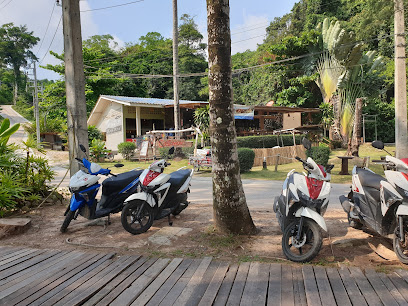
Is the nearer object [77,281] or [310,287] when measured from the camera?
[310,287]

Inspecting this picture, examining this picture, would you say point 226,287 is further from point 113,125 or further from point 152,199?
point 113,125

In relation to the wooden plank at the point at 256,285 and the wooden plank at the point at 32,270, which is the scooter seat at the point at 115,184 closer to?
the wooden plank at the point at 32,270

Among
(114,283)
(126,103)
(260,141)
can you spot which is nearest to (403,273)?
(114,283)

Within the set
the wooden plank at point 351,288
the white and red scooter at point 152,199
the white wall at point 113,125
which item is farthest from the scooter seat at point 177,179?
the white wall at point 113,125

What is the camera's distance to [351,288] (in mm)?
2910

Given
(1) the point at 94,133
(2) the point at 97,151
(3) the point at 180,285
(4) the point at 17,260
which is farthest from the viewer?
(1) the point at 94,133

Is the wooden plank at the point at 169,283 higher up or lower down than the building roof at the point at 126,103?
lower down

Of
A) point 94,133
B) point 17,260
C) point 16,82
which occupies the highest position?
point 16,82

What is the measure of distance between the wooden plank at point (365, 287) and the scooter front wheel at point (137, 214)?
2821 millimetres

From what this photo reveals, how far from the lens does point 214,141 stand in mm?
4340

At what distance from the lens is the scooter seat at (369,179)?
3.89 metres

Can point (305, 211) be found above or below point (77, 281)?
above

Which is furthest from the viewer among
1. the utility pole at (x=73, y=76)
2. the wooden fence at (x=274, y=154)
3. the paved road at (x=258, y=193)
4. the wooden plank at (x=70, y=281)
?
the wooden fence at (x=274, y=154)

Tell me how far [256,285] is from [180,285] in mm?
749
